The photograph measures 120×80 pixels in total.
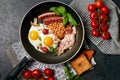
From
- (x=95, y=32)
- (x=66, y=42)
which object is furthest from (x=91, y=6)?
(x=66, y=42)

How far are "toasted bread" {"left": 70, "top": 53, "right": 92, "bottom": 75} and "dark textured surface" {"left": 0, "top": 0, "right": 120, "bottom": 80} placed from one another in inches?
2.1

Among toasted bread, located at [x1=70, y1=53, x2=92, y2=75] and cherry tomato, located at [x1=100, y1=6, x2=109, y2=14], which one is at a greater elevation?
cherry tomato, located at [x1=100, y1=6, x2=109, y2=14]

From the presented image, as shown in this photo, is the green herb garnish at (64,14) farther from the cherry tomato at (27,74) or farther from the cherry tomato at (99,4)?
the cherry tomato at (27,74)

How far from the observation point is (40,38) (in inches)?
88.7

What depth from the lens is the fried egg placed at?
224 centimetres

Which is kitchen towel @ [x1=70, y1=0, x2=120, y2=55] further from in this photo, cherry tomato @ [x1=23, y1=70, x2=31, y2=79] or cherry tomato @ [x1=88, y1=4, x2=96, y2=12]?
cherry tomato @ [x1=23, y1=70, x2=31, y2=79]

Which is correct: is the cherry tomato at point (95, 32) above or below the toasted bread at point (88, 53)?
above

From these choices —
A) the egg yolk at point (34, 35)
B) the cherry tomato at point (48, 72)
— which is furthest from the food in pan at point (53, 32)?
the cherry tomato at point (48, 72)

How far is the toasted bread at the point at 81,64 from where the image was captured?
2.23m

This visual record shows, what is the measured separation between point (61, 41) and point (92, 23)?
0.21 metres

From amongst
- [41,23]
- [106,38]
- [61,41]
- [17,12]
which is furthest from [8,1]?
[106,38]

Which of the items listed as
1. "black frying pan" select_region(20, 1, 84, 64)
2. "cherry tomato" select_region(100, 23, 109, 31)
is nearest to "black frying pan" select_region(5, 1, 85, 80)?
"black frying pan" select_region(20, 1, 84, 64)

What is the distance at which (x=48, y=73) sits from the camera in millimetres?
2227

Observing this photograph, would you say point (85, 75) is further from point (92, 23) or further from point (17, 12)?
point (17, 12)
